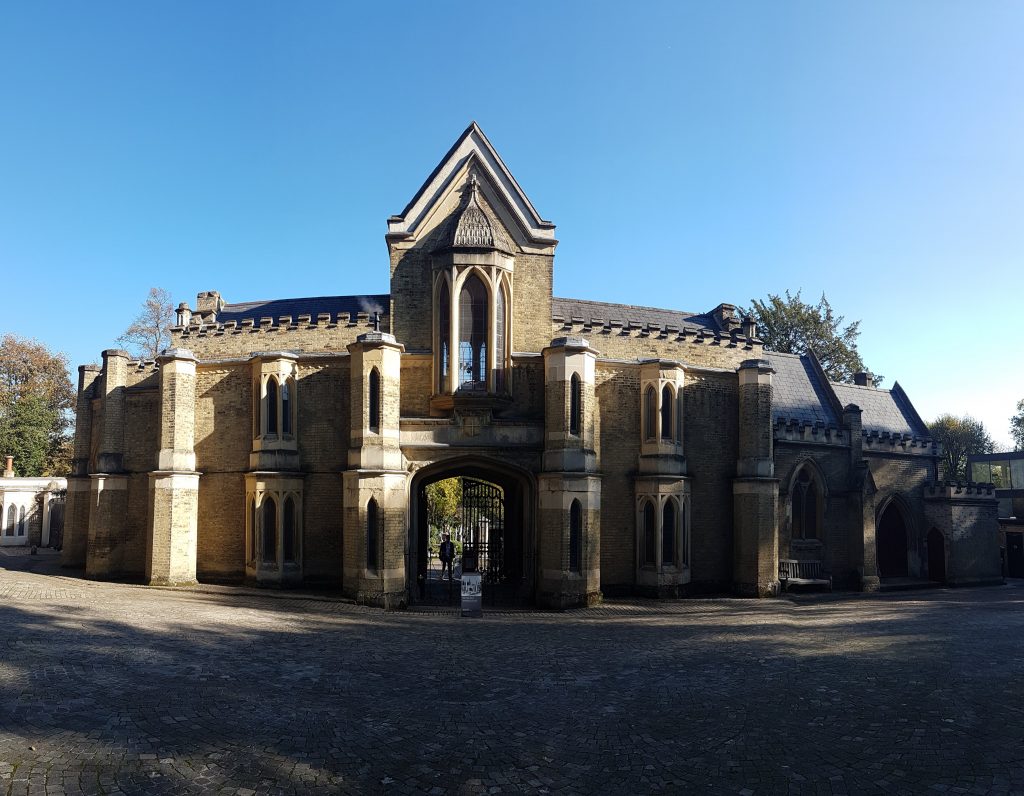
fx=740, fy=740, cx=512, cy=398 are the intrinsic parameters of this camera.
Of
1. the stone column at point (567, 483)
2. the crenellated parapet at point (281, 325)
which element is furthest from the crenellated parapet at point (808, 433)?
the crenellated parapet at point (281, 325)

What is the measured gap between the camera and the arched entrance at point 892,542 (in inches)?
1212

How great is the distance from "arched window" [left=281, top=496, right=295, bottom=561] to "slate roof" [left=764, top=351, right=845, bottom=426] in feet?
59.8

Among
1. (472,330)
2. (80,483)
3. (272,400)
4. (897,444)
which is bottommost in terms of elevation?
(80,483)

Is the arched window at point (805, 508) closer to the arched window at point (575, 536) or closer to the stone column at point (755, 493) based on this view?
the stone column at point (755, 493)

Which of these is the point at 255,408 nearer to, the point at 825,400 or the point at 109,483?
the point at 109,483

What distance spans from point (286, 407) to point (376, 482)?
425 centimetres

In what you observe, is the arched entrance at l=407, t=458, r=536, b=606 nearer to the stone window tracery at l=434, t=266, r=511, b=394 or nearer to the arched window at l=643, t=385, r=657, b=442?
the stone window tracery at l=434, t=266, r=511, b=394

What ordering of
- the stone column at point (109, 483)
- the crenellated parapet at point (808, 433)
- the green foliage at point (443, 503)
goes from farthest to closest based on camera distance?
1. the green foliage at point (443, 503)
2. the crenellated parapet at point (808, 433)
3. the stone column at point (109, 483)

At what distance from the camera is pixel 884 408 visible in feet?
113

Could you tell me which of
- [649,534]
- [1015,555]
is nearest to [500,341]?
[649,534]

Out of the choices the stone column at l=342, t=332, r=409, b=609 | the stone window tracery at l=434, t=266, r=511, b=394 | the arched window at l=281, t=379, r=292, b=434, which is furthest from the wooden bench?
the arched window at l=281, t=379, r=292, b=434

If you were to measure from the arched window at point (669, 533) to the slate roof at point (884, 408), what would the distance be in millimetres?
14561

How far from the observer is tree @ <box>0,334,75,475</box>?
153ft

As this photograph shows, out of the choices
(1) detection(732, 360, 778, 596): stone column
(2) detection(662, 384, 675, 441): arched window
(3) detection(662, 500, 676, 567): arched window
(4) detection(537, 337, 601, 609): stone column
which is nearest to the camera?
(4) detection(537, 337, 601, 609): stone column
